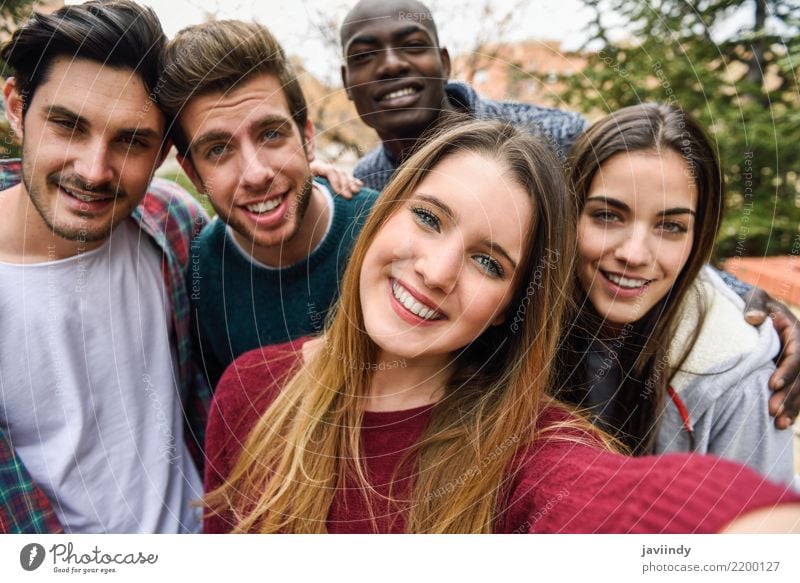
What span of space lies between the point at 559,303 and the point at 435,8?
0.33 metres

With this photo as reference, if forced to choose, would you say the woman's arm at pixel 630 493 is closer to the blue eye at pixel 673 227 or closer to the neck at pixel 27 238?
the blue eye at pixel 673 227

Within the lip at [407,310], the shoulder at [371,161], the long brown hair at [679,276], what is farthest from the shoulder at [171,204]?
the long brown hair at [679,276]

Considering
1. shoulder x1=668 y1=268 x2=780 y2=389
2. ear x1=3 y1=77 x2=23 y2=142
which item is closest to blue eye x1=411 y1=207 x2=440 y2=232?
shoulder x1=668 y1=268 x2=780 y2=389

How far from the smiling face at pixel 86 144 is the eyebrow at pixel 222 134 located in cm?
4

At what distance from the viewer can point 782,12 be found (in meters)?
0.57

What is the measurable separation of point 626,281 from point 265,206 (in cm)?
39

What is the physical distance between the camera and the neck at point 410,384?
0.55 metres

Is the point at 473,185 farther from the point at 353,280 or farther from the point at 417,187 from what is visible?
the point at 353,280

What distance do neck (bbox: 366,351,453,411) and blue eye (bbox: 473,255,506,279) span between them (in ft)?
0.37

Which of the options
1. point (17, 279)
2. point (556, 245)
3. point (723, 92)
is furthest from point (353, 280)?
point (723, 92)

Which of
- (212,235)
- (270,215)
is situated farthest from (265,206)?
(212,235)

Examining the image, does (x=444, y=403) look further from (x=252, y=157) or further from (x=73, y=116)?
(x=73, y=116)

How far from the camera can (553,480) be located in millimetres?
440
